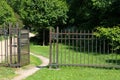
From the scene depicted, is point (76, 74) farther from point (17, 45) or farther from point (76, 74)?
point (17, 45)

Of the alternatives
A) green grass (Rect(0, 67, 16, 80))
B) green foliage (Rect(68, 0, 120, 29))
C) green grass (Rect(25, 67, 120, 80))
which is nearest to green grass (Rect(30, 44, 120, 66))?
green grass (Rect(25, 67, 120, 80))

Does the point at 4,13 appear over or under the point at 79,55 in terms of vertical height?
over

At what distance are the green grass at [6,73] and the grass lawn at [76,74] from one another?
0.82 m

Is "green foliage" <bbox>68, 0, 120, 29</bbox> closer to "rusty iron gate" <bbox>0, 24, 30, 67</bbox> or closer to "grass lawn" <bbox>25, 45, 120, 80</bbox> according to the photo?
"rusty iron gate" <bbox>0, 24, 30, 67</bbox>

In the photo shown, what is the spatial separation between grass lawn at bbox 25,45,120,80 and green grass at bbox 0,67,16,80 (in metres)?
0.82

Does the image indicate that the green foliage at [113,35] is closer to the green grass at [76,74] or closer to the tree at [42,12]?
the green grass at [76,74]

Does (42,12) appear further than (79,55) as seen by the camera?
Yes

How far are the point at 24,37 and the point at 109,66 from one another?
14.1 feet

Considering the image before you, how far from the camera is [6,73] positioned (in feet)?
50.0

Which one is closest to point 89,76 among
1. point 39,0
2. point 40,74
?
point 40,74

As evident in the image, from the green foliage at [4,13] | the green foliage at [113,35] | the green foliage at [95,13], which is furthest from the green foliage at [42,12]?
Result: the green foliage at [113,35]

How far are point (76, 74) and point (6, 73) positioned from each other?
9.66ft

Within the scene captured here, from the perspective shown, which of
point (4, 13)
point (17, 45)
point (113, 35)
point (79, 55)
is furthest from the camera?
point (4, 13)

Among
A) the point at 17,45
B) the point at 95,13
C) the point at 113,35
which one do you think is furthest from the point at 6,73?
the point at 95,13
